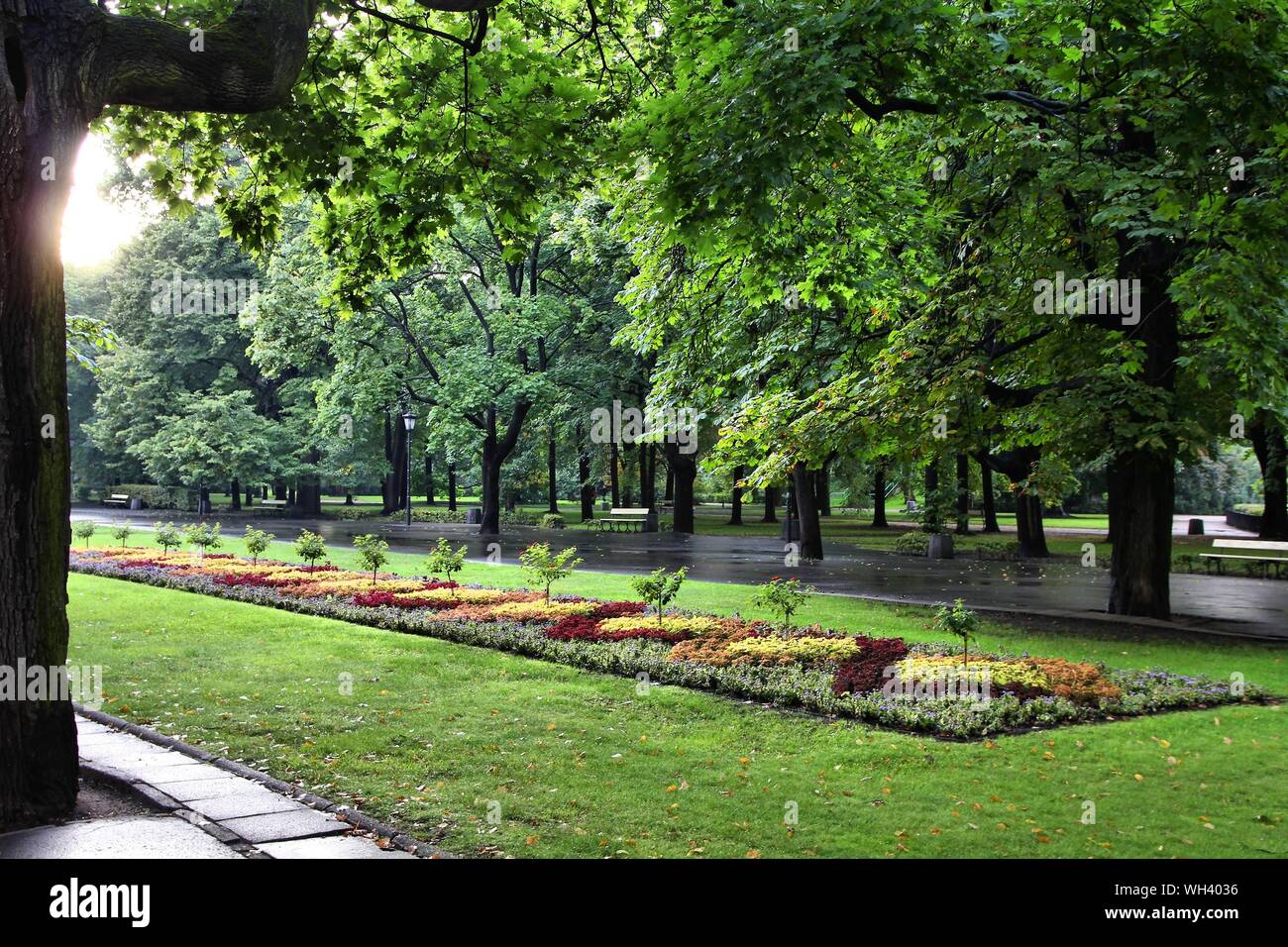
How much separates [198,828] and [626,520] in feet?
113

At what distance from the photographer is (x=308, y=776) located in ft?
23.1

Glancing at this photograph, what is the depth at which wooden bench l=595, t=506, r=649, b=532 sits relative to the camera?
125 feet

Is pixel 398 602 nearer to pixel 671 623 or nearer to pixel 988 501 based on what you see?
pixel 671 623

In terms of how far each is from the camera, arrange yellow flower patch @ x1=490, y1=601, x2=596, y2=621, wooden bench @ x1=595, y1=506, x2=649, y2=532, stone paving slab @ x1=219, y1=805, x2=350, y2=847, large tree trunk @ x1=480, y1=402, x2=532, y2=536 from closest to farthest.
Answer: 1. stone paving slab @ x1=219, y1=805, x2=350, y2=847
2. yellow flower patch @ x1=490, y1=601, x2=596, y2=621
3. large tree trunk @ x1=480, y1=402, x2=532, y2=536
4. wooden bench @ x1=595, y1=506, x2=649, y2=532

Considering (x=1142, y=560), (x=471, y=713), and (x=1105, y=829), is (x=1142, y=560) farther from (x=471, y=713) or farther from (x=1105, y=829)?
(x=471, y=713)

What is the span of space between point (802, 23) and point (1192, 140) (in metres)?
3.20

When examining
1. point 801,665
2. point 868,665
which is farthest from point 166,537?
point 868,665

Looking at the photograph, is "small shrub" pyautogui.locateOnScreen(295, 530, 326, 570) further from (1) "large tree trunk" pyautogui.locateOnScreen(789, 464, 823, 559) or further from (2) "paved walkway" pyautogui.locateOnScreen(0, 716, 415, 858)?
(2) "paved walkway" pyautogui.locateOnScreen(0, 716, 415, 858)

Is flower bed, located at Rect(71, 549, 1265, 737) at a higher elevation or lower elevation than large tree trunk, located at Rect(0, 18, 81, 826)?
lower

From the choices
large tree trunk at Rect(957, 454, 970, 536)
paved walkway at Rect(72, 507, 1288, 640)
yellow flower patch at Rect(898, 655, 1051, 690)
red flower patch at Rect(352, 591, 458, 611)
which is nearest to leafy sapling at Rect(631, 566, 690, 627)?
yellow flower patch at Rect(898, 655, 1051, 690)

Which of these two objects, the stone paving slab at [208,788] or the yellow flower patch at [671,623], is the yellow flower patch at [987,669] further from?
the stone paving slab at [208,788]

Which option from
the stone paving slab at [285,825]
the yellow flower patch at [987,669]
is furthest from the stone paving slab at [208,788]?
the yellow flower patch at [987,669]

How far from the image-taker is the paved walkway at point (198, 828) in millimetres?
5379
